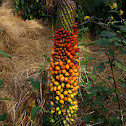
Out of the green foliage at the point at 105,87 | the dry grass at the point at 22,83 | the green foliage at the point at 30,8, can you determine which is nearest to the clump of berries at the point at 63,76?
the green foliage at the point at 105,87

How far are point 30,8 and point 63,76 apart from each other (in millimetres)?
4605

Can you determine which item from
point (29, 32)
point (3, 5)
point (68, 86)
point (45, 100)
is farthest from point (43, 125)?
point (3, 5)

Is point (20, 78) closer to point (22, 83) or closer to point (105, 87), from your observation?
point (22, 83)

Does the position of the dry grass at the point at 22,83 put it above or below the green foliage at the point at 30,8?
below

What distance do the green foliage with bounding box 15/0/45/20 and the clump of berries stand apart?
4123mm

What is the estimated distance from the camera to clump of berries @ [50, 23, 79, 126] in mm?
1089

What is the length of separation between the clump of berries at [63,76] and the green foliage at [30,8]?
4123mm

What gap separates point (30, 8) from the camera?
491 cm

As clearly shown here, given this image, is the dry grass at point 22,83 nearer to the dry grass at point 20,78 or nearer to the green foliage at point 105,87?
the dry grass at point 20,78

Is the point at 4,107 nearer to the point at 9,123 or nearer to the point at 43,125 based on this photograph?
the point at 9,123

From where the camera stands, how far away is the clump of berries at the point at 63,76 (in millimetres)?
1089

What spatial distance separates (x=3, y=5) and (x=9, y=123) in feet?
20.6

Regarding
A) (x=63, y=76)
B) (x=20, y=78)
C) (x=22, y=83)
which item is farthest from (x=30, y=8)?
(x=63, y=76)

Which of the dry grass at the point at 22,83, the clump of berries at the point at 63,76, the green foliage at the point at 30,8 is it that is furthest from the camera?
the green foliage at the point at 30,8
